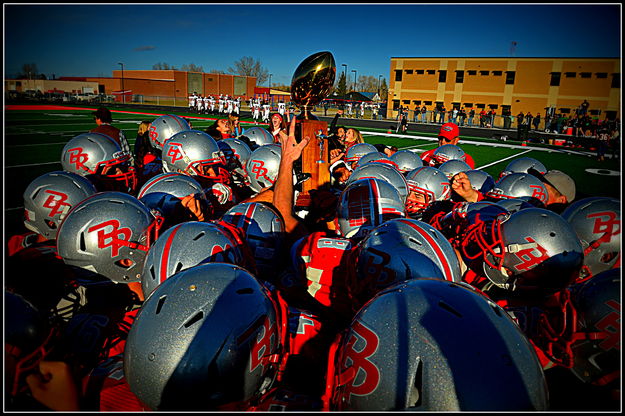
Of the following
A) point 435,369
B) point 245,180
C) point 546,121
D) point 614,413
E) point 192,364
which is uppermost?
point 546,121

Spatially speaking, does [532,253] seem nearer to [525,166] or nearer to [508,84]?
[525,166]

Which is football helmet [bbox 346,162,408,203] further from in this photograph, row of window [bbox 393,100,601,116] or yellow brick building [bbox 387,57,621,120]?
row of window [bbox 393,100,601,116]

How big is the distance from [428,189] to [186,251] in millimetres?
4876

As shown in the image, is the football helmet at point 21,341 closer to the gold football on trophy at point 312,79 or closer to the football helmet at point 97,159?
the football helmet at point 97,159

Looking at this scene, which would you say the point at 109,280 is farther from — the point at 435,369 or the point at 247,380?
the point at 435,369

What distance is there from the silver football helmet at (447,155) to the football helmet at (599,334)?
724 centimetres

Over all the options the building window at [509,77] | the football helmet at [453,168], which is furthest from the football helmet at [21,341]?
the building window at [509,77]

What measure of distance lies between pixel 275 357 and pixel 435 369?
125 cm

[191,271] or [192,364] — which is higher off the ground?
[191,271]

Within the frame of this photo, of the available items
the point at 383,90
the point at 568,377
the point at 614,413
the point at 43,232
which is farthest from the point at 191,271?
the point at 383,90

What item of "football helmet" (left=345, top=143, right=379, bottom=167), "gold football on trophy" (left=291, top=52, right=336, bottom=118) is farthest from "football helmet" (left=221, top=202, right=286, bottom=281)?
"football helmet" (left=345, top=143, right=379, bottom=167)

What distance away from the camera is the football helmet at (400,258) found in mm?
3254

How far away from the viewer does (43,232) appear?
17.0ft

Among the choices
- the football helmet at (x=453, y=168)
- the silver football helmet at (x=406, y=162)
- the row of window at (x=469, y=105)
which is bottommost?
the football helmet at (x=453, y=168)
